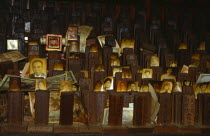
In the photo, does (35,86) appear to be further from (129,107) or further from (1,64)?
(129,107)

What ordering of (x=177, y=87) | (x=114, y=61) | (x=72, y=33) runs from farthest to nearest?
(x=72, y=33) → (x=114, y=61) → (x=177, y=87)

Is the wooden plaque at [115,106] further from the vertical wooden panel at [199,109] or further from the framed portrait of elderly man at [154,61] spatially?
the framed portrait of elderly man at [154,61]

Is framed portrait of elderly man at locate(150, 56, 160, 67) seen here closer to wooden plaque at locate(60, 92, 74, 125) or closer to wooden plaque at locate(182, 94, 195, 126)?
wooden plaque at locate(182, 94, 195, 126)

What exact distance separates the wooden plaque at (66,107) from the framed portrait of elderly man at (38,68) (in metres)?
0.81

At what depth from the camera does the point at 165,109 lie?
142 inches

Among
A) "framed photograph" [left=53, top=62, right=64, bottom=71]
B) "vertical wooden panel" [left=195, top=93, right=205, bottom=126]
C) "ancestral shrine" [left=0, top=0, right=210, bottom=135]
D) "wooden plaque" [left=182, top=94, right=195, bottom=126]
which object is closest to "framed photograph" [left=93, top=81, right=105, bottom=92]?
"ancestral shrine" [left=0, top=0, right=210, bottom=135]

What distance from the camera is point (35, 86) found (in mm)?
3484

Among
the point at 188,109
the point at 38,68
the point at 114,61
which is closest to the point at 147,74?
the point at 114,61

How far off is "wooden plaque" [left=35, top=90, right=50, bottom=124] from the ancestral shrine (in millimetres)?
11

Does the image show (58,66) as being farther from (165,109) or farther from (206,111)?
(206,111)

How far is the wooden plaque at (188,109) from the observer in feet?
11.8

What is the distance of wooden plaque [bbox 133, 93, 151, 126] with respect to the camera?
347 centimetres

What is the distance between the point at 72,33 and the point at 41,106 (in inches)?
71.7

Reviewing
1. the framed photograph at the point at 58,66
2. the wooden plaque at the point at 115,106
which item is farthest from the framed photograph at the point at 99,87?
the framed photograph at the point at 58,66
